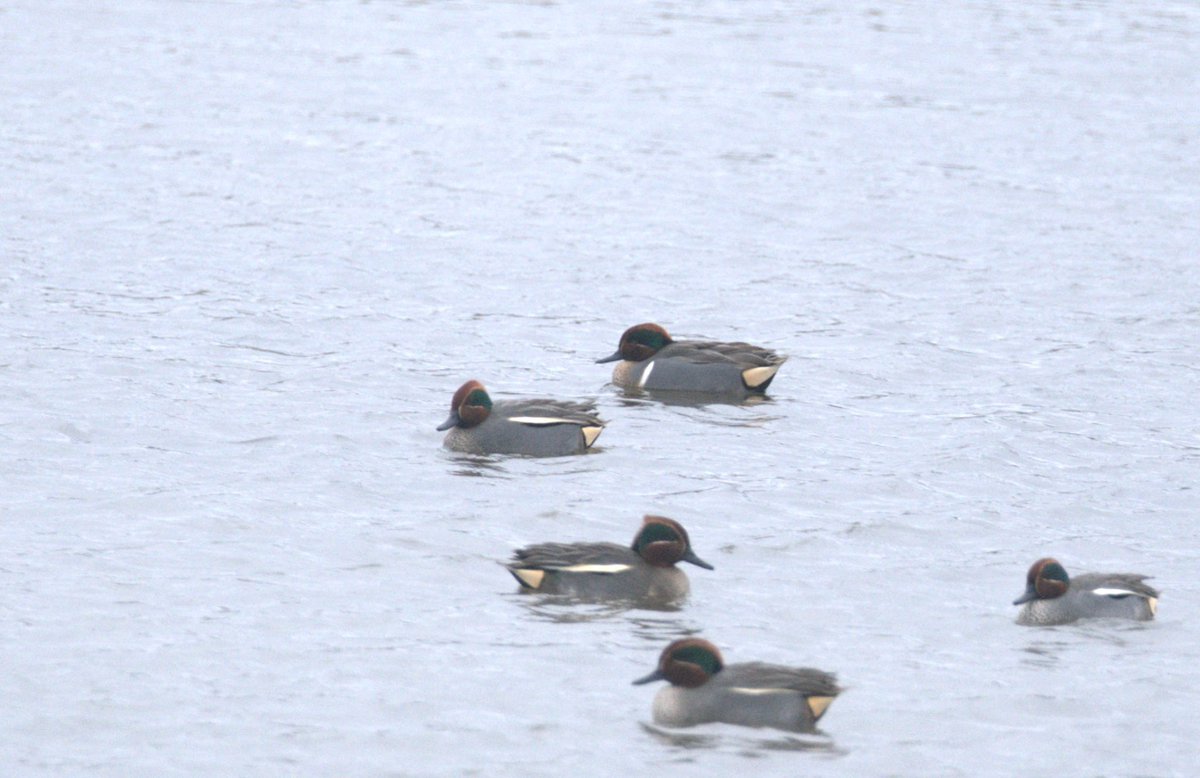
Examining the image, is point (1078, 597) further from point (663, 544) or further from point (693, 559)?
point (663, 544)

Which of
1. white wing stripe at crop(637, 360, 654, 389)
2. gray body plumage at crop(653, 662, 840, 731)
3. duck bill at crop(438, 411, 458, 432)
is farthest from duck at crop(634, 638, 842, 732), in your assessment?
white wing stripe at crop(637, 360, 654, 389)

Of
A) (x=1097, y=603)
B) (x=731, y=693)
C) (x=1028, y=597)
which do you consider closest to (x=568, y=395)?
(x=1028, y=597)

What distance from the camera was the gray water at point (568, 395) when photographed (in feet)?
32.1

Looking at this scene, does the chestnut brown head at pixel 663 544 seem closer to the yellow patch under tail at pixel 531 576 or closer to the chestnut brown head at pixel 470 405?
the yellow patch under tail at pixel 531 576

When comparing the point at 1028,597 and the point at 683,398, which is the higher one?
the point at 683,398

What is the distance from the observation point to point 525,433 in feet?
46.7

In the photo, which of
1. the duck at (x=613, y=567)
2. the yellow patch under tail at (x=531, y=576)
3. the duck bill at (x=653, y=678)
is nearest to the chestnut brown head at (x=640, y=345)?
the duck at (x=613, y=567)

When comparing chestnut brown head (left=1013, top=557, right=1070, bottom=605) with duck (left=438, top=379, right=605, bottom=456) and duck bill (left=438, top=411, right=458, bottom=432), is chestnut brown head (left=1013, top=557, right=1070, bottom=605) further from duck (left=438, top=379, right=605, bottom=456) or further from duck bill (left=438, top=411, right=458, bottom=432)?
duck bill (left=438, top=411, right=458, bottom=432)

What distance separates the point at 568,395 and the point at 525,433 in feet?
6.33

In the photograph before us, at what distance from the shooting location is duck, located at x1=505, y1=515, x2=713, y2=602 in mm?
11164

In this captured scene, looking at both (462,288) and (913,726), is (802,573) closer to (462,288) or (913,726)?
(913,726)

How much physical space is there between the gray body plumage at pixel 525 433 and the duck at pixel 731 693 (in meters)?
4.64

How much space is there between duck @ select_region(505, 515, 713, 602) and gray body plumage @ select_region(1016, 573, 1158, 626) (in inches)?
73.1

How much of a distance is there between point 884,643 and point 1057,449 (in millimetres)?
4543
